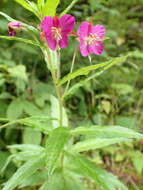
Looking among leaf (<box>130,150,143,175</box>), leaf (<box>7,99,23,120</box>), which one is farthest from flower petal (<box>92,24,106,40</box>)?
leaf (<box>130,150,143,175</box>)

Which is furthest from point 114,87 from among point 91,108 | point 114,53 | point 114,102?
point 114,53

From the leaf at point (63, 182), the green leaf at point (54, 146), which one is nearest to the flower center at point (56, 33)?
the green leaf at point (54, 146)

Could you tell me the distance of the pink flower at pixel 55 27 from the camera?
2.96 ft

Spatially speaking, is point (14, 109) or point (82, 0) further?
point (82, 0)

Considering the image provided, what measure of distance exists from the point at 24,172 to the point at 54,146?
0.64ft

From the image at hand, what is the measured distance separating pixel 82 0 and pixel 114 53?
60 cm

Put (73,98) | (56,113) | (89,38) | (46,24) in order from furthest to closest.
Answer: (73,98) < (56,113) < (89,38) < (46,24)

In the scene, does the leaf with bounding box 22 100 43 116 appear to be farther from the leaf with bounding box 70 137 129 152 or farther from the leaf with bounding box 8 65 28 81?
the leaf with bounding box 70 137 129 152

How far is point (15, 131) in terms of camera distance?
1731mm

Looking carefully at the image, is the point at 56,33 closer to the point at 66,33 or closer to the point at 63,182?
the point at 66,33

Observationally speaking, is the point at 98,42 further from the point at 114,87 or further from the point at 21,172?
the point at 114,87

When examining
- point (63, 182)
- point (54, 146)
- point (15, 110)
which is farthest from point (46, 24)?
point (15, 110)

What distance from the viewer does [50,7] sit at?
0.93 metres

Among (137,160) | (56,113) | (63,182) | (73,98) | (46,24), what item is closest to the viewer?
(46,24)
